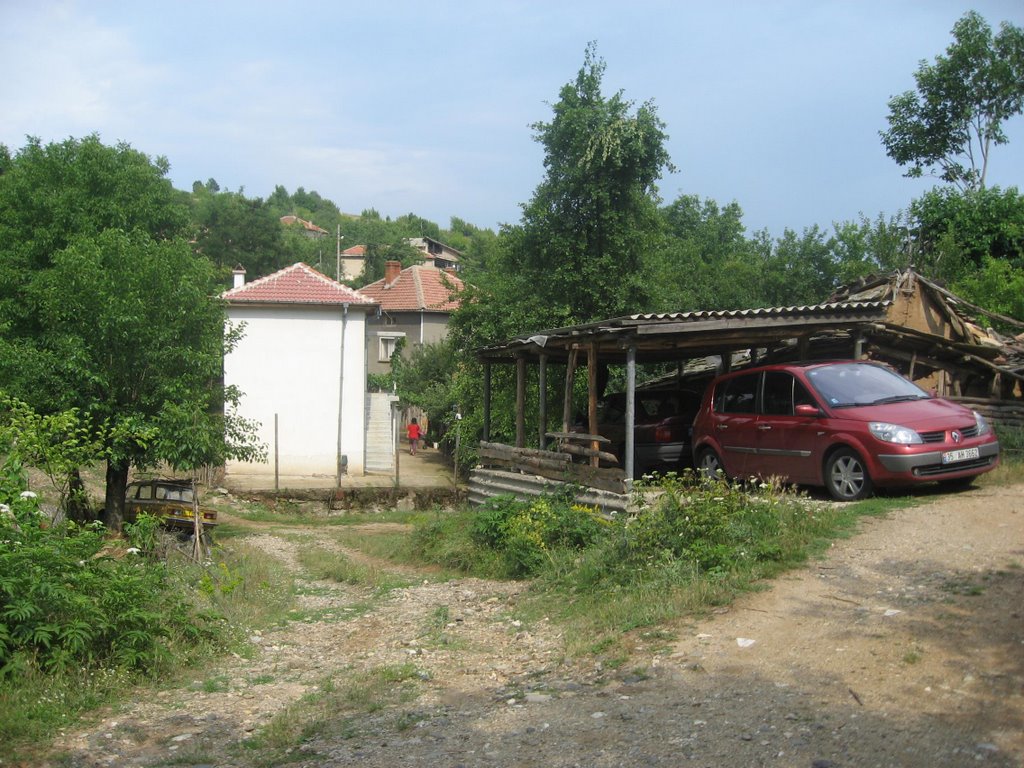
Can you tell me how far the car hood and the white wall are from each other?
759 inches

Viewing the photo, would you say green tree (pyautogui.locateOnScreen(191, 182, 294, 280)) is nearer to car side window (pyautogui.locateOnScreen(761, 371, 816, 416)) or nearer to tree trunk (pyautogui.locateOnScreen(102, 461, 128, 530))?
tree trunk (pyautogui.locateOnScreen(102, 461, 128, 530))

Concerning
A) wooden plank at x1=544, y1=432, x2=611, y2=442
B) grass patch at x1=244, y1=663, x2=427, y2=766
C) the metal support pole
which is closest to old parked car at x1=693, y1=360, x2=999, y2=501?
wooden plank at x1=544, y1=432, x2=611, y2=442

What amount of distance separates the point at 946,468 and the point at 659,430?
510 centimetres

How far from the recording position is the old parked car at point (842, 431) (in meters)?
10.1

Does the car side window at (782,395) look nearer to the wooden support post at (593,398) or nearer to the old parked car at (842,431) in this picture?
the old parked car at (842,431)

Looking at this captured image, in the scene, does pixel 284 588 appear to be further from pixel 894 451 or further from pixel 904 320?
pixel 904 320

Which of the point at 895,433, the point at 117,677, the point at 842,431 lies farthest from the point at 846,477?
→ the point at 117,677

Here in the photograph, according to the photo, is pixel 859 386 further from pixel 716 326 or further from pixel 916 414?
pixel 716 326

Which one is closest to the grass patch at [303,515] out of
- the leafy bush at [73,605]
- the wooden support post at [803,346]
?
the wooden support post at [803,346]

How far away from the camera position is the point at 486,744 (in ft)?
17.8

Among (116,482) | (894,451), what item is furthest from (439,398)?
(894,451)

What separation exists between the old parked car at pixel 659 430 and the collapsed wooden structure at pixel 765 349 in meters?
0.66

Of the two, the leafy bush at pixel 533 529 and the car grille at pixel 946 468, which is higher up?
the car grille at pixel 946 468

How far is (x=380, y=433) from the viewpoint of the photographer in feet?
114
